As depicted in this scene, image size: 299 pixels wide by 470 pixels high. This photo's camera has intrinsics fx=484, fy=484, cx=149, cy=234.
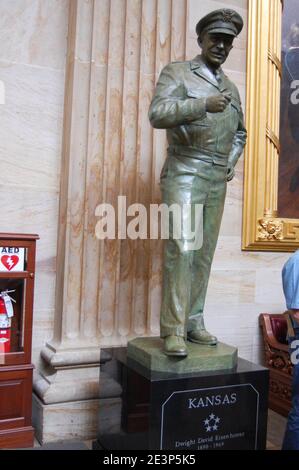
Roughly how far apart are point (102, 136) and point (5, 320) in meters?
1.49

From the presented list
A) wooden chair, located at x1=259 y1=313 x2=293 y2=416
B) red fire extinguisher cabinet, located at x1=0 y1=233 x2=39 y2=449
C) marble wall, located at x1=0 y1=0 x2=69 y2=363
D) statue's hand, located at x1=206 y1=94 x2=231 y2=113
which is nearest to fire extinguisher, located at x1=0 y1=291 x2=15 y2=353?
red fire extinguisher cabinet, located at x1=0 y1=233 x2=39 y2=449

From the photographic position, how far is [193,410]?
2.52m

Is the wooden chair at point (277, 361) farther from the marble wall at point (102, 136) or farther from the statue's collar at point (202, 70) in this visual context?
the statue's collar at point (202, 70)

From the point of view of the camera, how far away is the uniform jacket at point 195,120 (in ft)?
8.76

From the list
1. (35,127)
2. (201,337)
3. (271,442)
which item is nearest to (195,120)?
(201,337)

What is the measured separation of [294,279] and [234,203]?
159 centimetres

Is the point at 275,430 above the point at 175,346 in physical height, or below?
below

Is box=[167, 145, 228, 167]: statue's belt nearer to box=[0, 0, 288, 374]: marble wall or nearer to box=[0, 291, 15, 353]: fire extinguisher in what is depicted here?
box=[0, 0, 288, 374]: marble wall

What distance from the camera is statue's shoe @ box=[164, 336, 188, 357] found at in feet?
8.45

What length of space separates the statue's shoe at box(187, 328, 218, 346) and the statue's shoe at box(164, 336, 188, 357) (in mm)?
317

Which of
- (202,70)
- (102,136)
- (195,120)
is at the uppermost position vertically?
(202,70)

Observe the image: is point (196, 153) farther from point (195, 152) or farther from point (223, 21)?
point (223, 21)

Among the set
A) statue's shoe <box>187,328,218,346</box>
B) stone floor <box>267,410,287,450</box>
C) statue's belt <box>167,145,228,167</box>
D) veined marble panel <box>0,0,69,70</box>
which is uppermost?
veined marble panel <box>0,0,69,70</box>
